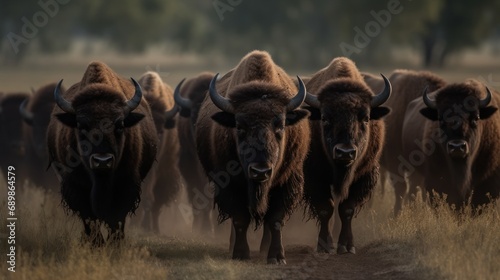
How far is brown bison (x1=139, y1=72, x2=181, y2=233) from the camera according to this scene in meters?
15.7

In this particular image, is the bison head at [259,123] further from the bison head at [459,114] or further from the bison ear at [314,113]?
the bison head at [459,114]

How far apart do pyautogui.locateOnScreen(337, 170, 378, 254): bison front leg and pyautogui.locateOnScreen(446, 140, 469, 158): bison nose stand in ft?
3.21

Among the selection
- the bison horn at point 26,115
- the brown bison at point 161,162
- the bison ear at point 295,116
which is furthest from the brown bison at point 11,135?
the bison ear at point 295,116

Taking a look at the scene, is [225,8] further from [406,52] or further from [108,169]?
[108,169]

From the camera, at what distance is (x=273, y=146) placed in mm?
10031

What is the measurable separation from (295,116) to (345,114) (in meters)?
0.67

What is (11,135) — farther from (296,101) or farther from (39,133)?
(296,101)

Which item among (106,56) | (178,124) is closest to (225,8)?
(106,56)

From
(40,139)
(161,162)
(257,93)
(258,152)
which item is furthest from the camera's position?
(40,139)

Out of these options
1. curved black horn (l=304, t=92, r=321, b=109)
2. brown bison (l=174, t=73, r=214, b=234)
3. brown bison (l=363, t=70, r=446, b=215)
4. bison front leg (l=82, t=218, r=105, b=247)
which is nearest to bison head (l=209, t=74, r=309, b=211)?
curved black horn (l=304, t=92, r=321, b=109)

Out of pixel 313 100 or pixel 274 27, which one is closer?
pixel 313 100

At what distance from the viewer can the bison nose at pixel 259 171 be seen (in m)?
9.81

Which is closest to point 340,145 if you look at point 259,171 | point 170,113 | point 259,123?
point 259,123

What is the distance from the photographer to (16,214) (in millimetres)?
12703
